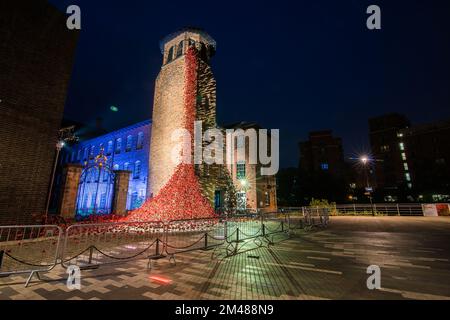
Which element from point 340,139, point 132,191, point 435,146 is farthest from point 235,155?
point 435,146

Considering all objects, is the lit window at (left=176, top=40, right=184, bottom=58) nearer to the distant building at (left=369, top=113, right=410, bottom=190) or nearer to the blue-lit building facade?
the blue-lit building facade

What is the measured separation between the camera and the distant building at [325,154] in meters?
50.7

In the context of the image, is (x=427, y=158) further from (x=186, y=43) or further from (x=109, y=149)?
(x=109, y=149)

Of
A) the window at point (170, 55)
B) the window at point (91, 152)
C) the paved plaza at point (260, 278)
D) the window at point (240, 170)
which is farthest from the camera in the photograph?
the window at point (91, 152)

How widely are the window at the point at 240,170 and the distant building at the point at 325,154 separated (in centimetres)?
3045

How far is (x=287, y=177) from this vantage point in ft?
133

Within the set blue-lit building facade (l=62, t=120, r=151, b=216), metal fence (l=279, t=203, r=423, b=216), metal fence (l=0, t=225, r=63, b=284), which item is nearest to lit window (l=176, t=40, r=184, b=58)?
blue-lit building facade (l=62, t=120, r=151, b=216)

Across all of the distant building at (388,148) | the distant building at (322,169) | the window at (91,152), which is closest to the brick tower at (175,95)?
the window at (91,152)

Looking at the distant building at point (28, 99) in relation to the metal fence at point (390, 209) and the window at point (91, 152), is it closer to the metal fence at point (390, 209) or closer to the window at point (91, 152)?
the window at point (91, 152)

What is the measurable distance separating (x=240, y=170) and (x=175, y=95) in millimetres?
11633

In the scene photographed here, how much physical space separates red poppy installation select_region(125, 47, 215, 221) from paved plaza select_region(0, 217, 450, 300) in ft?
20.5

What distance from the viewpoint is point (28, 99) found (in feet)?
28.5

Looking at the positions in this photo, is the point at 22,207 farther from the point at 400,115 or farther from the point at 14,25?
the point at 400,115
